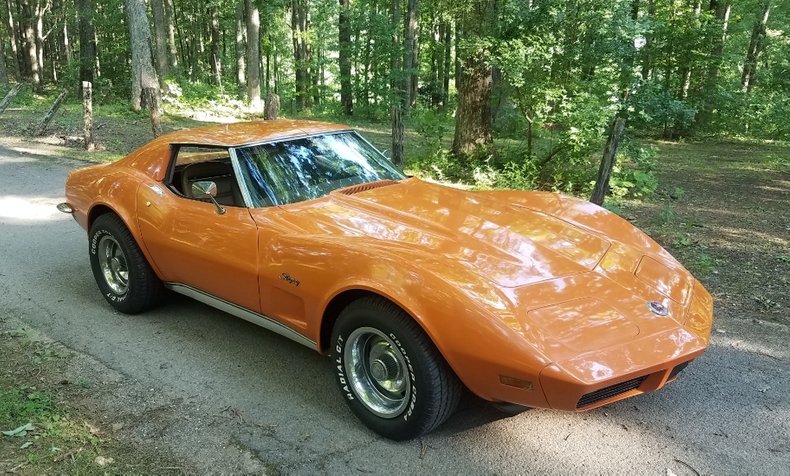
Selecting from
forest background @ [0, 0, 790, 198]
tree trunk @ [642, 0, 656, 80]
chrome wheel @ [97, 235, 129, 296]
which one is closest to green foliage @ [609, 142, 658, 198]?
forest background @ [0, 0, 790, 198]

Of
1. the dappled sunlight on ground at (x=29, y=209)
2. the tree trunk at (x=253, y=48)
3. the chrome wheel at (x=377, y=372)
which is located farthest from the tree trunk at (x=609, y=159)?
the tree trunk at (x=253, y=48)

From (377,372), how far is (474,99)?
823 cm

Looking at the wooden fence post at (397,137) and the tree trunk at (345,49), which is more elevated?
the tree trunk at (345,49)

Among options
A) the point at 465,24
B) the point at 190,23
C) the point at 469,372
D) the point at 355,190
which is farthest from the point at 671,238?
the point at 190,23

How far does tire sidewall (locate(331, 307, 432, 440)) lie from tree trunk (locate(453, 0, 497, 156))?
775cm

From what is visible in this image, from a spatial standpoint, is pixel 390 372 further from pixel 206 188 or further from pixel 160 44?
pixel 160 44

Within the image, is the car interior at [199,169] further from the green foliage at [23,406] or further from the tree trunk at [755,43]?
the tree trunk at [755,43]

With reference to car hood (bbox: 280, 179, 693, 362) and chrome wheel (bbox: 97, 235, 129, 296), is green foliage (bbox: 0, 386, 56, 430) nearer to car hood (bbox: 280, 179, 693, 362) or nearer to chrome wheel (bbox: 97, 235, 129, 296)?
chrome wheel (bbox: 97, 235, 129, 296)

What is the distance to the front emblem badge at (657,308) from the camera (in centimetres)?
273

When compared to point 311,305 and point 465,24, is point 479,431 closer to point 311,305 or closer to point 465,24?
point 311,305

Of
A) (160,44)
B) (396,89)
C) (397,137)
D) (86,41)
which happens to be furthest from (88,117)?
(86,41)

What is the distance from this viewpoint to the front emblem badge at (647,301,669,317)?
2.73 meters

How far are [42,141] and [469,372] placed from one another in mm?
13357

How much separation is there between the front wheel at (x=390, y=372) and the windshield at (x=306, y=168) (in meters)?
1.05
